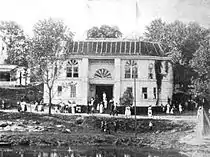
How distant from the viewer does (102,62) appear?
8.23 meters

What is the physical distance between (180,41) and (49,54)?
1.95m

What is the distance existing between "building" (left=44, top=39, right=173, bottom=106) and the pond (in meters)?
1.04

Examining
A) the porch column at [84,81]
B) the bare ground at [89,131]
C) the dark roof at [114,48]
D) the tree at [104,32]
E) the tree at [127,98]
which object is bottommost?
the bare ground at [89,131]

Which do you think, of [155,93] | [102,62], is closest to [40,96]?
[102,62]

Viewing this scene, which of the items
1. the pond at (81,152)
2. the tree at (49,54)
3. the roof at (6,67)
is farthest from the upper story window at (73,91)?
the pond at (81,152)

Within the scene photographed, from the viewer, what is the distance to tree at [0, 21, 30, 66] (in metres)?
7.47

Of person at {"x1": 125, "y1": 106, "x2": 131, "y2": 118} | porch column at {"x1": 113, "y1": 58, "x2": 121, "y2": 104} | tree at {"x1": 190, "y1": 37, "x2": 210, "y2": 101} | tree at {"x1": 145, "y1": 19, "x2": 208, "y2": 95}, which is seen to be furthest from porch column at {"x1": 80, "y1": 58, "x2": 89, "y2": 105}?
tree at {"x1": 190, "y1": 37, "x2": 210, "y2": 101}

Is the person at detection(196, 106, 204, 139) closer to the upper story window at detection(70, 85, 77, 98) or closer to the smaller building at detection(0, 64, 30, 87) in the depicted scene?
the upper story window at detection(70, 85, 77, 98)

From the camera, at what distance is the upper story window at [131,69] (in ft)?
26.3

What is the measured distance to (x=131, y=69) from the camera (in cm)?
809

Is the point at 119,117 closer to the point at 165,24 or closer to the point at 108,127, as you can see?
the point at 108,127

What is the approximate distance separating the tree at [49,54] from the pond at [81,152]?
3.73 feet

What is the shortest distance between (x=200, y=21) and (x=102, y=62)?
5.94ft

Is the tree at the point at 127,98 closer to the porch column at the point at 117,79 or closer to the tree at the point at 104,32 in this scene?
the porch column at the point at 117,79
